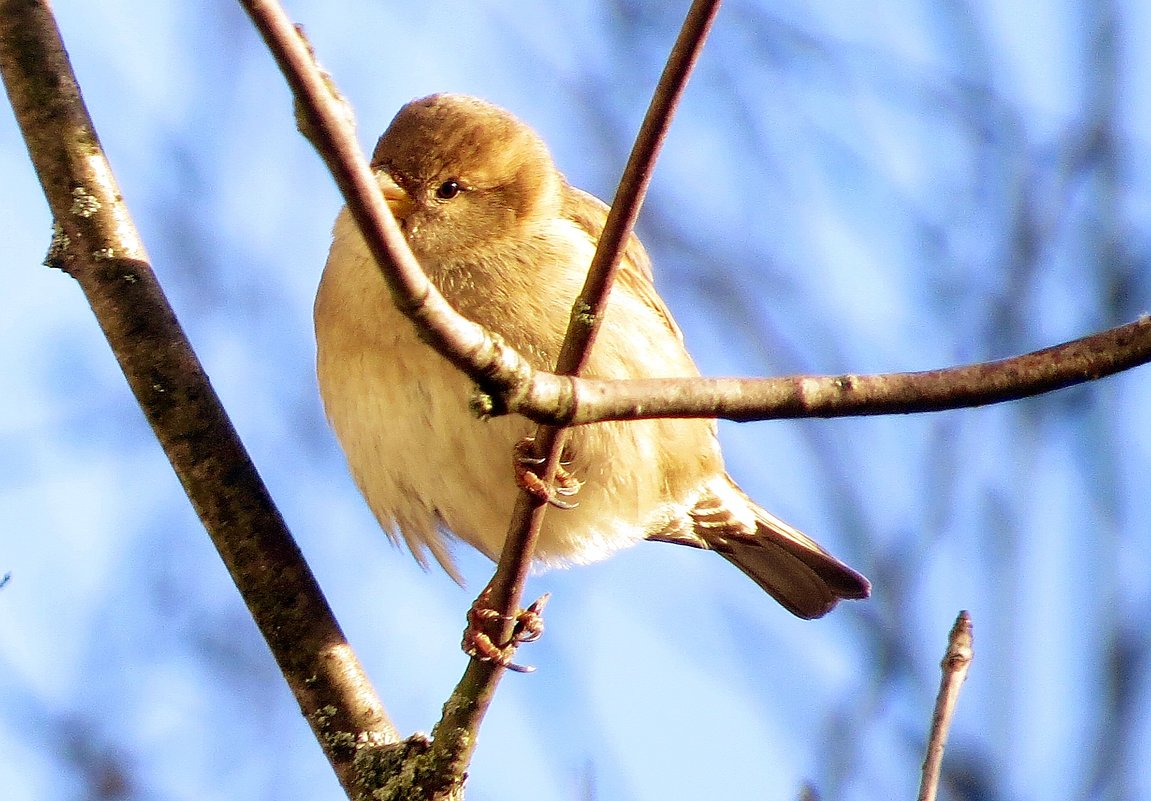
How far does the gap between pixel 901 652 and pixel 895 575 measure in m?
0.36

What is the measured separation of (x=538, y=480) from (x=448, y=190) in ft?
5.12

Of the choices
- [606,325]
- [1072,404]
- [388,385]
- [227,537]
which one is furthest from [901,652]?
[227,537]

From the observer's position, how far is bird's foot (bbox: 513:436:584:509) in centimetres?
216

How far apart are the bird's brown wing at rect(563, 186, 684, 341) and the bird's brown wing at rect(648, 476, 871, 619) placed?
68 cm

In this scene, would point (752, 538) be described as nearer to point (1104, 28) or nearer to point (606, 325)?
point (606, 325)

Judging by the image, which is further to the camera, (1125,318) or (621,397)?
(1125,318)

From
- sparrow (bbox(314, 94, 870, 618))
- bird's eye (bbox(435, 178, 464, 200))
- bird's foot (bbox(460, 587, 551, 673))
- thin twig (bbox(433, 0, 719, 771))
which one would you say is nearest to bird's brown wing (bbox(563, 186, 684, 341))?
sparrow (bbox(314, 94, 870, 618))

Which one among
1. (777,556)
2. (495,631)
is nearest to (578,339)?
(495,631)

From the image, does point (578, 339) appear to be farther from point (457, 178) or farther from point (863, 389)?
point (457, 178)

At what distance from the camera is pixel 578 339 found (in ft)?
6.51

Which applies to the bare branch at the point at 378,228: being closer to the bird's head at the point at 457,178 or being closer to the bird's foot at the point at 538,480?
the bird's foot at the point at 538,480

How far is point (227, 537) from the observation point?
274cm

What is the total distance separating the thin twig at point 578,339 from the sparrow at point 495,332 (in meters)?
0.74

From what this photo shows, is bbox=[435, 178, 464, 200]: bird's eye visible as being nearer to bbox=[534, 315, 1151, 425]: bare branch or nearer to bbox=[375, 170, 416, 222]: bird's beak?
bbox=[375, 170, 416, 222]: bird's beak
